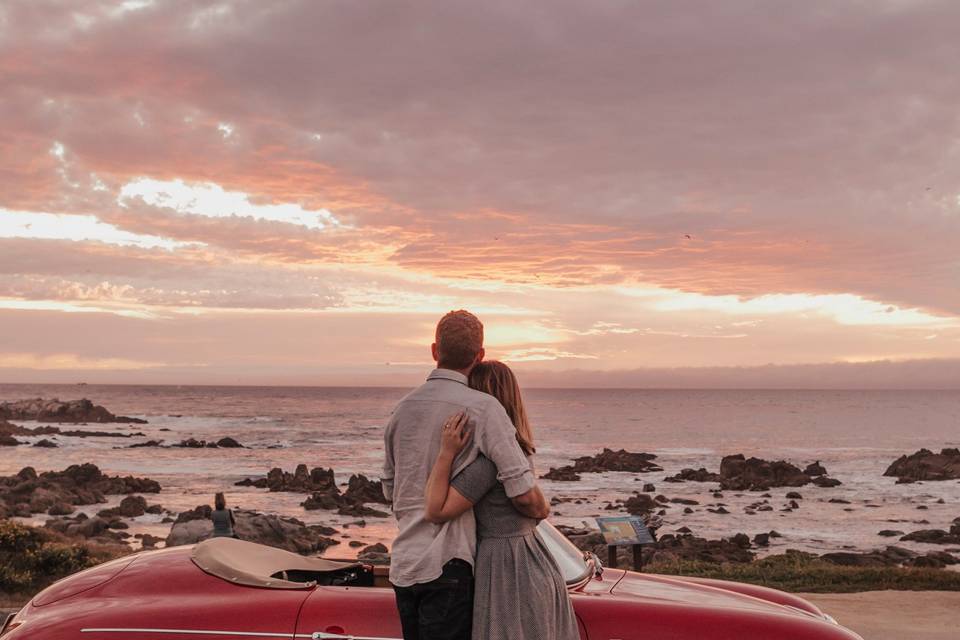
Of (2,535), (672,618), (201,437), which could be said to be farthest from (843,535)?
(201,437)

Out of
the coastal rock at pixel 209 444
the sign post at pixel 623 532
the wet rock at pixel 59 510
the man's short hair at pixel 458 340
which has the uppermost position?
the man's short hair at pixel 458 340

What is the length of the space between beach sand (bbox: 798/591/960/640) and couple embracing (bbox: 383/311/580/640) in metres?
7.44

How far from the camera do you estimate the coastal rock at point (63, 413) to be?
100812 mm

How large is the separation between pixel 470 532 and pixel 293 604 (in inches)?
50.4

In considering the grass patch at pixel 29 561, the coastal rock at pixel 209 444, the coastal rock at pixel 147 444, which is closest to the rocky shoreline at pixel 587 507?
the grass patch at pixel 29 561

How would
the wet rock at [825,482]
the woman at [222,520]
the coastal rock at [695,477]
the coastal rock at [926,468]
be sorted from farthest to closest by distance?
the coastal rock at [926,468]
the coastal rock at [695,477]
the wet rock at [825,482]
the woman at [222,520]

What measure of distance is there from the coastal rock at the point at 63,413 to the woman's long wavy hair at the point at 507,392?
10227cm

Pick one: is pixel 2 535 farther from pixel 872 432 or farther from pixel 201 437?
pixel 872 432

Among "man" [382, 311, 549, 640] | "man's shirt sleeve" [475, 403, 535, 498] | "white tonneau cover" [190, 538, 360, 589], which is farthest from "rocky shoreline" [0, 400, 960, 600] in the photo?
"man's shirt sleeve" [475, 403, 535, 498]

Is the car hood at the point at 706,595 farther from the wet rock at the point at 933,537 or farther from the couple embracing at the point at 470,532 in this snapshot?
the wet rock at the point at 933,537

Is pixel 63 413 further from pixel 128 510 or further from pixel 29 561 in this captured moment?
pixel 29 561

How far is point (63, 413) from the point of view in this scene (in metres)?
103

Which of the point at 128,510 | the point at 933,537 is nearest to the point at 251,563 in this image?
the point at 933,537

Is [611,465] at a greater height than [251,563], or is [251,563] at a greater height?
[251,563]
